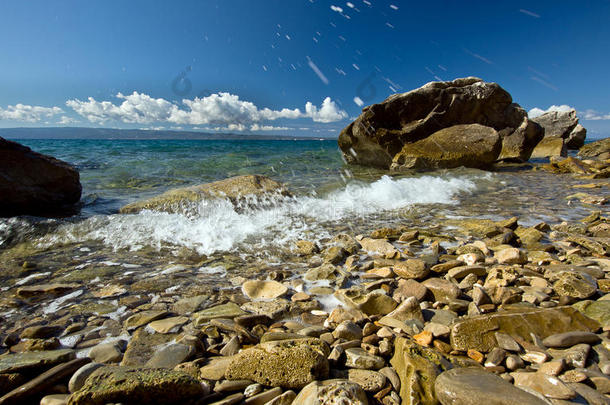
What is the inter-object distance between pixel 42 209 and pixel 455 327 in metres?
7.71

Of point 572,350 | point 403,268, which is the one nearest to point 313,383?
point 572,350

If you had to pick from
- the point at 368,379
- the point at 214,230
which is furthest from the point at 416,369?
the point at 214,230

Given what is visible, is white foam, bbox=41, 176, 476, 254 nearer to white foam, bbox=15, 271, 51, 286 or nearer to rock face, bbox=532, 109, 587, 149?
white foam, bbox=15, 271, 51, 286

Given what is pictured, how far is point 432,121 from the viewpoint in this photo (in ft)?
48.8

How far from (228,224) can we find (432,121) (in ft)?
44.1

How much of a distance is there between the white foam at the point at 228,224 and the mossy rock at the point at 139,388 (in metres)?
2.80

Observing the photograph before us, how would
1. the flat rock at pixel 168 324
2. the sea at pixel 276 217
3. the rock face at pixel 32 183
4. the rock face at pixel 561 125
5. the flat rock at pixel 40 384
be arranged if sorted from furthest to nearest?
the rock face at pixel 561 125 < the rock face at pixel 32 183 < the sea at pixel 276 217 < the flat rock at pixel 168 324 < the flat rock at pixel 40 384

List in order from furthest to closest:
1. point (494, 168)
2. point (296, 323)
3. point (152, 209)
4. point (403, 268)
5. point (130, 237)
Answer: point (494, 168)
point (152, 209)
point (130, 237)
point (403, 268)
point (296, 323)

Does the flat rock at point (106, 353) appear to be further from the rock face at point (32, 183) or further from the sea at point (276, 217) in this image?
the rock face at point (32, 183)

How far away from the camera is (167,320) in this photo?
2340mm

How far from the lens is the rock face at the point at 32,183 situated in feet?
18.1

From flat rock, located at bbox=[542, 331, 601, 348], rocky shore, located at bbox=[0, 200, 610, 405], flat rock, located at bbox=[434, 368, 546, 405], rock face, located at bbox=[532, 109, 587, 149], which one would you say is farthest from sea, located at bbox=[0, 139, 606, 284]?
rock face, located at bbox=[532, 109, 587, 149]

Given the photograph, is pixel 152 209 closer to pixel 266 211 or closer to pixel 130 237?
pixel 130 237

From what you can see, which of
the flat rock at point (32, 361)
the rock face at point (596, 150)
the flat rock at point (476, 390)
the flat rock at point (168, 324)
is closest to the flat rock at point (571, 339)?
the flat rock at point (476, 390)
